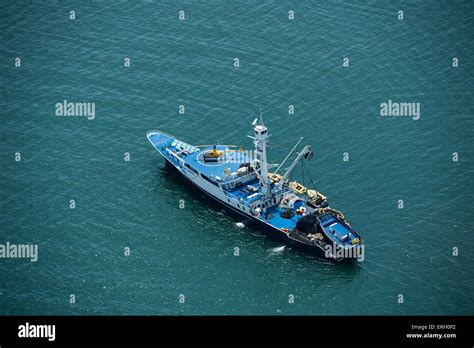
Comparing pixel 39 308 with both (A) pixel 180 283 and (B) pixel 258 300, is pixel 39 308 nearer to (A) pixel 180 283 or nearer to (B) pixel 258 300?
(A) pixel 180 283

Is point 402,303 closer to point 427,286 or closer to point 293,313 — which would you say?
point 427,286

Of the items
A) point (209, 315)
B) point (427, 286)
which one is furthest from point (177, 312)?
point (427, 286)

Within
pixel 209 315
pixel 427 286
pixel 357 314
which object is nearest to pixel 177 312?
pixel 209 315
